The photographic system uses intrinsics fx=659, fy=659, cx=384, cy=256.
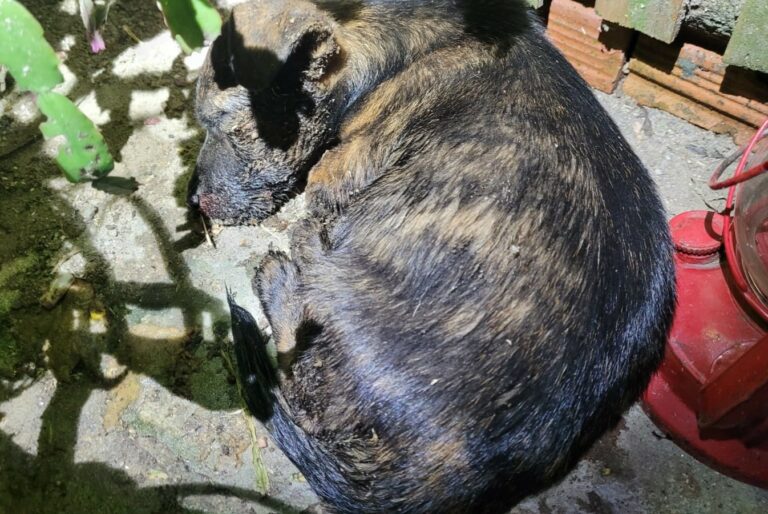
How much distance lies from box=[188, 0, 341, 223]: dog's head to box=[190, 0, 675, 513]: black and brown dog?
11 mm

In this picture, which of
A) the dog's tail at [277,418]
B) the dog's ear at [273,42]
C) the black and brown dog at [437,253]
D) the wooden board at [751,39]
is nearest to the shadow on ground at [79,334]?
the dog's tail at [277,418]

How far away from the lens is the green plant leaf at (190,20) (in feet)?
6.03

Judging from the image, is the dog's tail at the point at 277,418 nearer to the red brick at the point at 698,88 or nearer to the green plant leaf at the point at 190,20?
the green plant leaf at the point at 190,20

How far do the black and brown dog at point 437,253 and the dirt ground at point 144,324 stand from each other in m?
0.40

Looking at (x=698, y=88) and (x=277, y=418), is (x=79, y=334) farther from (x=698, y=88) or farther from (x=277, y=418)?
(x=698, y=88)

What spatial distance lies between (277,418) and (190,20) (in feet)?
5.07

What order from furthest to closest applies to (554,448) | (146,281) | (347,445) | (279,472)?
(146,281) → (279,472) → (347,445) → (554,448)

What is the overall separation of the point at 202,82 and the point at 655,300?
2.17 metres

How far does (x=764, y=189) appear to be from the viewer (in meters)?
2.53

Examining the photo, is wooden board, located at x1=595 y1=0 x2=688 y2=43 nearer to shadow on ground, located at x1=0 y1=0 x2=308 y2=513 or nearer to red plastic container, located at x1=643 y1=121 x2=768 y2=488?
red plastic container, located at x1=643 y1=121 x2=768 y2=488

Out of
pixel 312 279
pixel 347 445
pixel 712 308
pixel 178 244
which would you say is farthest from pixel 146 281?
pixel 712 308

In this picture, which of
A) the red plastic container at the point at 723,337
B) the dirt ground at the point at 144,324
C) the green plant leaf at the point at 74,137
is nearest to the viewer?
the green plant leaf at the point at 74,137

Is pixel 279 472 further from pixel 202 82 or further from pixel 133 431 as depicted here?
pixel 202 82

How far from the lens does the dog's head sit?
2.67 metres
